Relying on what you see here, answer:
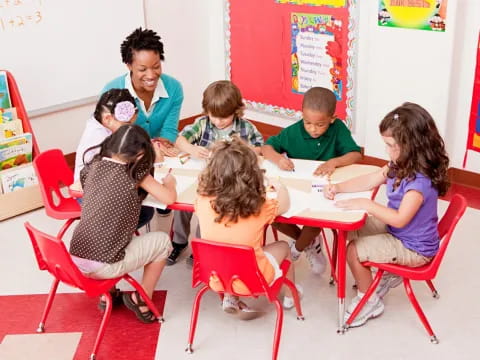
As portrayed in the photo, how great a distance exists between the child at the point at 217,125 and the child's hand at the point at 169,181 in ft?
1.10

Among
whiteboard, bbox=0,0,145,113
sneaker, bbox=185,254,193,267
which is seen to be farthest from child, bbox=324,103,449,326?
whiteboard, bbox=0,0,145,113

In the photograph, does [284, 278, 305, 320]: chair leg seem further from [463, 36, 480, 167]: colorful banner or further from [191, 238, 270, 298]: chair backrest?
[463, 36, 480, 167]: colorful banner

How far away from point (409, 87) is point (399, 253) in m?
1.77

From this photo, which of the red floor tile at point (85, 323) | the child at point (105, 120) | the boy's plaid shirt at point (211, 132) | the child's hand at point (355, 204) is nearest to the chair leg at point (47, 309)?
the red floor tile at point (85, 323)

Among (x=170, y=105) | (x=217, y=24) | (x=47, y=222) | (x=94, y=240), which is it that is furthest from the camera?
(x=217, y=24)

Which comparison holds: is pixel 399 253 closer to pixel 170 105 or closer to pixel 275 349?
pixel 275 349

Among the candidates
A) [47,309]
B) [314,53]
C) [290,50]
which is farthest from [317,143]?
[290,50]

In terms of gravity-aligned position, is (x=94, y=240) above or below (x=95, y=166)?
below

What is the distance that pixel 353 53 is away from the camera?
4488mm

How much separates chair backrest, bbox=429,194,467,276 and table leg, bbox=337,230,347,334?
34 cm

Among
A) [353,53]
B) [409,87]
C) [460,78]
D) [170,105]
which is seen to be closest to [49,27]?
[170,105]

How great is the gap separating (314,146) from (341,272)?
27.6 inches

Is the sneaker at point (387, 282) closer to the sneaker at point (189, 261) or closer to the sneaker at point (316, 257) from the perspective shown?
the sneaker at point (316, 257)

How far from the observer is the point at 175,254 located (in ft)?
11.4
